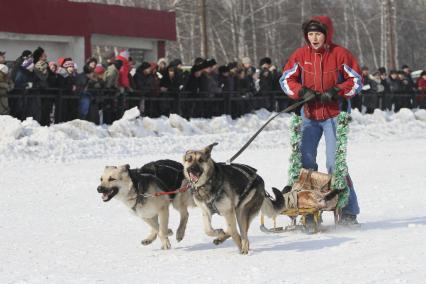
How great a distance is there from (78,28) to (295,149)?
20.0 metres

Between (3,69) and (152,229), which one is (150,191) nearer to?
(152,229)

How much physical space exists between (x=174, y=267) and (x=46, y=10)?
2106cm

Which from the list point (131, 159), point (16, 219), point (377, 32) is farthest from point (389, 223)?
point (377, 32)

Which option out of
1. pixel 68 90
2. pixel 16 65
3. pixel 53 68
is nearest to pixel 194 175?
pixel 16 65

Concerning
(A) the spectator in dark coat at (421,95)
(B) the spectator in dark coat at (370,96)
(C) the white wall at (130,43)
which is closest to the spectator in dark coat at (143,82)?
(B) the spectator in dark coat at (370,96)

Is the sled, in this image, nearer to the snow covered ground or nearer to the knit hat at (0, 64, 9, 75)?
the snow covered ground

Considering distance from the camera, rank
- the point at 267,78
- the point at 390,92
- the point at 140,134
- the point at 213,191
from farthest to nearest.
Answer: the point at 390,92, the point at 267,78, the point at 140,134, the point at 213,191

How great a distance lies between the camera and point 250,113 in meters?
22.8

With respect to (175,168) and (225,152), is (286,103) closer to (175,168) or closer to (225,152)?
(225,152)

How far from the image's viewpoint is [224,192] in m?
7.12

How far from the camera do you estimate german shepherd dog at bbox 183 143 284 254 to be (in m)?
7.05

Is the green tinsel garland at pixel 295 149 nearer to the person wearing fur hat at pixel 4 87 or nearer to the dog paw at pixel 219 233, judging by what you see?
the dog paw at pixel 219 233

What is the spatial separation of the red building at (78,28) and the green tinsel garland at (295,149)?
17054 mm

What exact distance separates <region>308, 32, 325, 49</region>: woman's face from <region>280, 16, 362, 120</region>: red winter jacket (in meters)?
0.06
